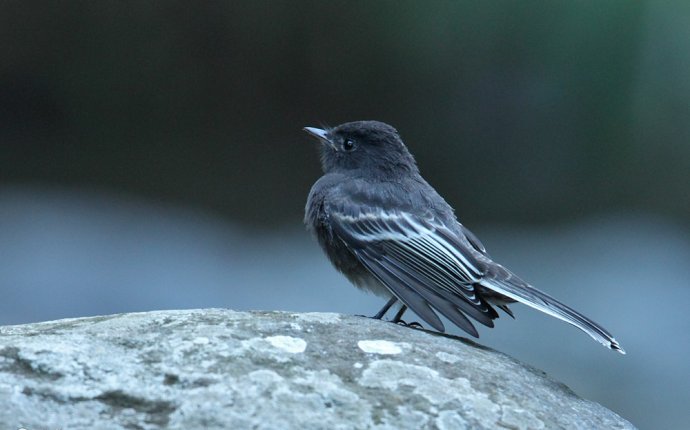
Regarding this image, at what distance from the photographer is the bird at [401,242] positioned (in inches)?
182

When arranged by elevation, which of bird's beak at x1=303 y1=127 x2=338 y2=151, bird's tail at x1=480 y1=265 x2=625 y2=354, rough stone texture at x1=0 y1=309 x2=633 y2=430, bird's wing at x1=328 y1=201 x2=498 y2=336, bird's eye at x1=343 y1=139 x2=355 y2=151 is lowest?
rough stone texture at x1=0 y1=309 x2=633 y2=430

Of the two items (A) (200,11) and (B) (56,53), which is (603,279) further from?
(B) (56,53)

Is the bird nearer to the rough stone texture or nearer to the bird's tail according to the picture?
the bird's tail

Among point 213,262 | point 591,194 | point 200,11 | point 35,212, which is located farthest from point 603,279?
point 35,212

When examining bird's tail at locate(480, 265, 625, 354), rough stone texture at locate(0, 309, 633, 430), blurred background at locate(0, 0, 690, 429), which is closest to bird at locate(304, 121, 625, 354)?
bird's tail at locate(480, 265, 625, 354)

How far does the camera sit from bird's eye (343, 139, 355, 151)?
19.5 feet

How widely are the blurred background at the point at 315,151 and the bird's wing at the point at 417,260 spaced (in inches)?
104

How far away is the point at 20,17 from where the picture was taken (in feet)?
25.4

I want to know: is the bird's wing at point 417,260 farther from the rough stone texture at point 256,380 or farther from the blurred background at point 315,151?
the blurred background at point 315,151

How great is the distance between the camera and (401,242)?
5.09m

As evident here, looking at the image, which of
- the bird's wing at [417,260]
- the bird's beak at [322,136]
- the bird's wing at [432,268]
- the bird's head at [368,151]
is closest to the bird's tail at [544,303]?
the bird's wing at [432,268]

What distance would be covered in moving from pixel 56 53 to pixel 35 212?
1.39 metres

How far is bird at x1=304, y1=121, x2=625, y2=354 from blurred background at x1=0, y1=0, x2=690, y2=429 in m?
2.06

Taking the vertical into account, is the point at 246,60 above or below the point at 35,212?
above
